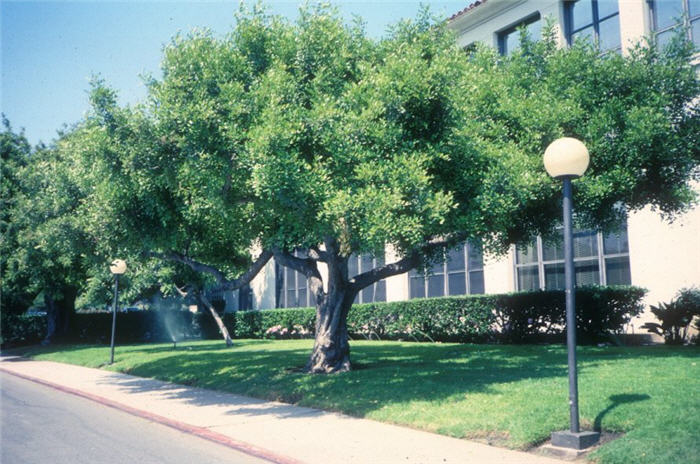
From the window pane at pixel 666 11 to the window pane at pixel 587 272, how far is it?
25.4ft

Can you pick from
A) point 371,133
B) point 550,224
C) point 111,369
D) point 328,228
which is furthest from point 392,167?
point 111,369

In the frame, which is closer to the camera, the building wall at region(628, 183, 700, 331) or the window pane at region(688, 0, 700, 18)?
the building wall at region(628, 183, 700, 331)

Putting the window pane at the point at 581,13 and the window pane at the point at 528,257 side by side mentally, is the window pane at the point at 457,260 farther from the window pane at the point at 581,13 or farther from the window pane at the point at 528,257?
the window pane at the point at 581,13

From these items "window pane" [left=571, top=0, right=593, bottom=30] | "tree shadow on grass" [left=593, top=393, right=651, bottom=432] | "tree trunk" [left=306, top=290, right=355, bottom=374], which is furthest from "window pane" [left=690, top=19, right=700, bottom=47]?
"tree shadow on grass" [left=593, top=393, right=651, bottom=432]

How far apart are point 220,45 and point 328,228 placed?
15.0 ft

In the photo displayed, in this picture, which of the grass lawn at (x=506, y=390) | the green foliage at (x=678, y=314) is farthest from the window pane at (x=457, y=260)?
the green foliage at (x=678, y=314)

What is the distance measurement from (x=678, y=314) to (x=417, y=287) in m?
12.3

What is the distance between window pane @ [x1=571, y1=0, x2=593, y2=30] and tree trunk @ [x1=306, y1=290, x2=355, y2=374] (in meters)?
13.6

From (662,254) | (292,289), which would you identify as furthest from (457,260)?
(292,289)

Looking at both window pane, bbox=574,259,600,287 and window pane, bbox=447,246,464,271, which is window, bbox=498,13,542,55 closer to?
window pane, bbox=447,246,464,271

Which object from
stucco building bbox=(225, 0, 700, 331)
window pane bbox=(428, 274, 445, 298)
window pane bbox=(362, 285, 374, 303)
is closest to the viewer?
stucco building bbox=(225, 0, 700, 331)

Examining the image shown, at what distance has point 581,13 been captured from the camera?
19.9 metres

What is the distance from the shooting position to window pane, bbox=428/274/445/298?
2436cm

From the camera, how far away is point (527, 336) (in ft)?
60.3
